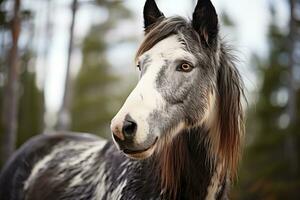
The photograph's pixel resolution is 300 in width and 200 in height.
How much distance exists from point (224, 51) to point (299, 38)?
514 inches

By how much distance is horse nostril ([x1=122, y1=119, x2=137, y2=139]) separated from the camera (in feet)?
9.21

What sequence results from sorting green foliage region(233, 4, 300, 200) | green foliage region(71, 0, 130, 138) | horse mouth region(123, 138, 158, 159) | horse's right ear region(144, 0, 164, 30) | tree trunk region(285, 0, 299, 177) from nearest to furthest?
horse mouth region(123, 138, 158, 159), horse's right ear region(144, 0, 164, 30), green foliage region(233, 4, 300, 200), tree trunk region(285, 0, 299, 177), green foliage region(71, 0, 130, 138)

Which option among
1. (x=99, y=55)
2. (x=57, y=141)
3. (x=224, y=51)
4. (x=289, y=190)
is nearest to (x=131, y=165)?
(x=224, y=51)

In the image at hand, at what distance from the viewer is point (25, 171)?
5129 millimetres

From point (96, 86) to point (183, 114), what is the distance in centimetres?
1913

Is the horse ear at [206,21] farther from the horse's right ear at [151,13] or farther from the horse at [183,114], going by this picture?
the horse's right ear at [151,13]

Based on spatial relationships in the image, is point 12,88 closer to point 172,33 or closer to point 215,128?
point 172,33

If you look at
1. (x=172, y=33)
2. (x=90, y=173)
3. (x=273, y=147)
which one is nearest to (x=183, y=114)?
(x=172, y=33)

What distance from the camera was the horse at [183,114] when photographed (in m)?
3.14

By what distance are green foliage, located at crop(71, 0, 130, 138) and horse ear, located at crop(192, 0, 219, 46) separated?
16.5 meters

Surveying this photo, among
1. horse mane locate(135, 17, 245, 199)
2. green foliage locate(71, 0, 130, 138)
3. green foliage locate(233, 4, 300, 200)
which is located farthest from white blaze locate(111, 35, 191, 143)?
green foliage locate(71, 0, 130, 138)

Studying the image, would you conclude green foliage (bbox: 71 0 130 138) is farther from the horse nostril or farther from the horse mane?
the horse nostril

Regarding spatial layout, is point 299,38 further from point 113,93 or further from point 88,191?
point 88,191

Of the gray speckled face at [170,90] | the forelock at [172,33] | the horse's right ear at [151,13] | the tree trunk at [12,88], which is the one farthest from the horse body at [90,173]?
the tree trunk at [12,88]
